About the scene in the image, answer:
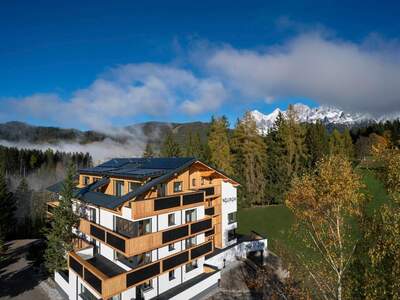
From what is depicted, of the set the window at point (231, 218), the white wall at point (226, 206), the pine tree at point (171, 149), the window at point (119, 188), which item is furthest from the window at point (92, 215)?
the pine tree at point (171, 149)

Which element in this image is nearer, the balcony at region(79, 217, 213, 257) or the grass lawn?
the balcony at region(79, 217, 213, 257)

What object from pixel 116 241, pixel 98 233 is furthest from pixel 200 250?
pixel 98 233

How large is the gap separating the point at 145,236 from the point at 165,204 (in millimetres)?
2519

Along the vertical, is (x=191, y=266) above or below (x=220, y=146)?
below

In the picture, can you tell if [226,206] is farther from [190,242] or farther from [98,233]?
[98,233]

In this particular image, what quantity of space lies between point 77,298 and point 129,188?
331 inches

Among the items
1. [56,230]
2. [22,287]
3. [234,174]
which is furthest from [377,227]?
[234,174]

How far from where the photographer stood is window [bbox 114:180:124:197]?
2262 cm

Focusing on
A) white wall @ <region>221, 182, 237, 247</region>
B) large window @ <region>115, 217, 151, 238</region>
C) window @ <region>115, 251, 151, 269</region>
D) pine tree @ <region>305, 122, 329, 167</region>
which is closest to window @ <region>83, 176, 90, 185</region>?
large window @ <region>115, 217, 151, 238</region>

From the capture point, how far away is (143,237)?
1786 cm

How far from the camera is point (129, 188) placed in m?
21.6

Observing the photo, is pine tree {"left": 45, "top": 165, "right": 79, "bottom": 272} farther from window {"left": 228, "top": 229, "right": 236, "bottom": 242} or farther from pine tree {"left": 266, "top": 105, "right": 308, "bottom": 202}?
pine tree {"left": 266, "top": 105, "right": 308, "bottom": 202}

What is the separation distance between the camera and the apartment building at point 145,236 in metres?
17.8

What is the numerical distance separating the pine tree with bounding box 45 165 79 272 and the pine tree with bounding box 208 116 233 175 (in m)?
29.4
